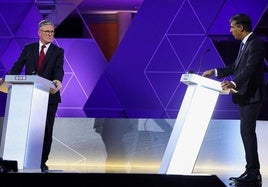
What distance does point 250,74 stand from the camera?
4.98 metres

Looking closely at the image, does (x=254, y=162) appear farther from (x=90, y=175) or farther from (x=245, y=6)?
(x=245, y=6)

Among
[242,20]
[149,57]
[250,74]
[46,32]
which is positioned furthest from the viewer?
[149,57]

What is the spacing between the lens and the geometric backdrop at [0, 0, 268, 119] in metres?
7.47

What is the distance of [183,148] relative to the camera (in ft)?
15.3

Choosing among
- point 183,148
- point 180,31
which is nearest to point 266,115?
point 180,31

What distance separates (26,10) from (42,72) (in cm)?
228

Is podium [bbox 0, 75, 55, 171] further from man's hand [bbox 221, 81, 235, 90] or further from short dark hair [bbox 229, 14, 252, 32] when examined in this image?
short dark hair [bbox 229, 14, 252, 32]

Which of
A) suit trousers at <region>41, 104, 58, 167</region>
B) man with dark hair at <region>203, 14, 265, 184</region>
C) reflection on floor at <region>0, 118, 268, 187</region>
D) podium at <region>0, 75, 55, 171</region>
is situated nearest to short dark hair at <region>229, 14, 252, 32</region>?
man with dark hair at <region>203, 14, 265, 184</region>

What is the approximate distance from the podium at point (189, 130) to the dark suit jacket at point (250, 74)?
0.38 m

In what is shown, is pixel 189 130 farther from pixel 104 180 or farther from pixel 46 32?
pixel 46 32

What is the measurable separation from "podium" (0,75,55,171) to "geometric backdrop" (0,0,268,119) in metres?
2.54

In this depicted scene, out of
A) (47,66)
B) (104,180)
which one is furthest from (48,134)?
(104,180)

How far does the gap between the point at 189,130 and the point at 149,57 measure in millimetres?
3009

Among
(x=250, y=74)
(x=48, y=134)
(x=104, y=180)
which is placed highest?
(x=250, y=74)
